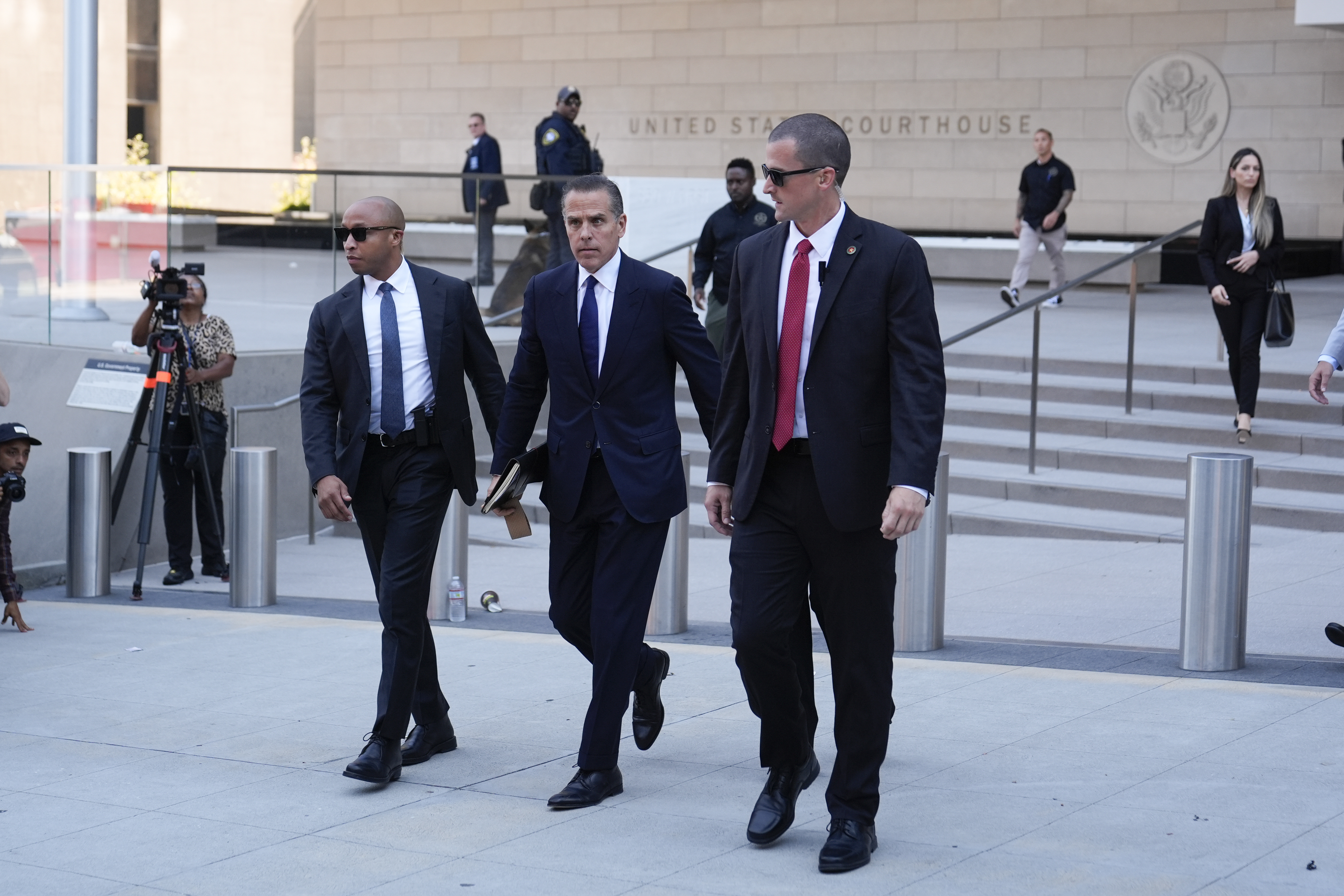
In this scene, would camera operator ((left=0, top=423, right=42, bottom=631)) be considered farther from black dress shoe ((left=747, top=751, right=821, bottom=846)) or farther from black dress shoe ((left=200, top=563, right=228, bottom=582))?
black dress shoe ((left=747, top=751, right=821, bottom=846))

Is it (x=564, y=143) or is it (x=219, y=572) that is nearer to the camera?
(x=219, y=572)

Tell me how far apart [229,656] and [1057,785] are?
13.3ft

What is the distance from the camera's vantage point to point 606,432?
5.16m

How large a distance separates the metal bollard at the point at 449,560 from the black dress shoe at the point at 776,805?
4.27 meters

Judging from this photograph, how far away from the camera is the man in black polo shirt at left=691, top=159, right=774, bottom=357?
12.2m

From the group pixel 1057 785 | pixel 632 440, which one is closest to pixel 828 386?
pixel 632 440

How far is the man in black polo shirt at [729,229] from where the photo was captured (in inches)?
481

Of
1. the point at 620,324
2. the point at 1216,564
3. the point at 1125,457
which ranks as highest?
the point at 620,324

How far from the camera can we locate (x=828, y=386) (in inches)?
174

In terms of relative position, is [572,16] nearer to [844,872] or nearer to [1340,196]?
[1340,196]

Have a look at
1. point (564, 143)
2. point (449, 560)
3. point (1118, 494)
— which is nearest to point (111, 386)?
point (449, 560)

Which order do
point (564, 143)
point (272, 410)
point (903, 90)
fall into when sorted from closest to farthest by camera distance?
point (272, 410), point (564, 143), point (903, 90)

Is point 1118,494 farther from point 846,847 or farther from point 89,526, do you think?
point 846,847

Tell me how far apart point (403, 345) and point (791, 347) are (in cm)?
159
